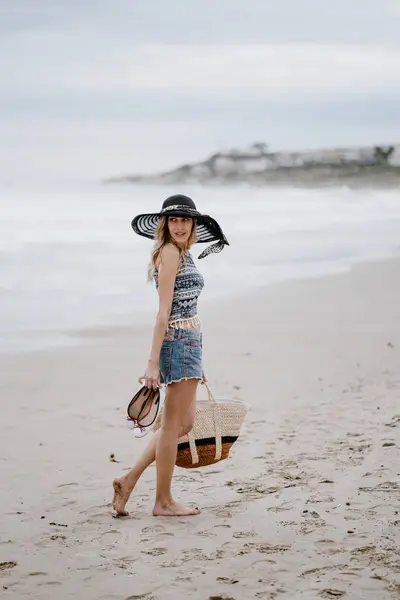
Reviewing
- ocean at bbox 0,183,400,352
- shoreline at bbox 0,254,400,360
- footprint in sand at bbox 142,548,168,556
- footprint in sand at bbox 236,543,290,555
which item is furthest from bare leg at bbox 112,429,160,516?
ocean at bbox 0,183,400,352

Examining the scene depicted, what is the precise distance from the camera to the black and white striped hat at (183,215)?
4570 mm

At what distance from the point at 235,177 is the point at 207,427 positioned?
50831mm

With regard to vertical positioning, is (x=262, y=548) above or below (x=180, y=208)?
below

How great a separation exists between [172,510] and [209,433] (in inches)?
17.4

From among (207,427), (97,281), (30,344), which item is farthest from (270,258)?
(207,427)

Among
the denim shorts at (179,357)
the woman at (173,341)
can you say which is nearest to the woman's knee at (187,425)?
the woman at (173,341)

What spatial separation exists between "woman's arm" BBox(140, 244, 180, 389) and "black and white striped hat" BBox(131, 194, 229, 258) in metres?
0.18

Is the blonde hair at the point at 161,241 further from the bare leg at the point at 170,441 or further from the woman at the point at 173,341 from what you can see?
the bare leg at the point at 170,441

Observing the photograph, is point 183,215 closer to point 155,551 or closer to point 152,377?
point 152,377

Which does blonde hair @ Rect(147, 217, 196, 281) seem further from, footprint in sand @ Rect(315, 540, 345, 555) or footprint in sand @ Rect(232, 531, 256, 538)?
footprint in sand @ Rect(315, 540, 345, 555)

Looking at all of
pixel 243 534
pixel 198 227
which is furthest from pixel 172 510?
pixel 198 227

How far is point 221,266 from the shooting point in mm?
17094

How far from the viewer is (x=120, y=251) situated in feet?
65.8

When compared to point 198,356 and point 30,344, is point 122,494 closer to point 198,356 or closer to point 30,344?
point 198,356
